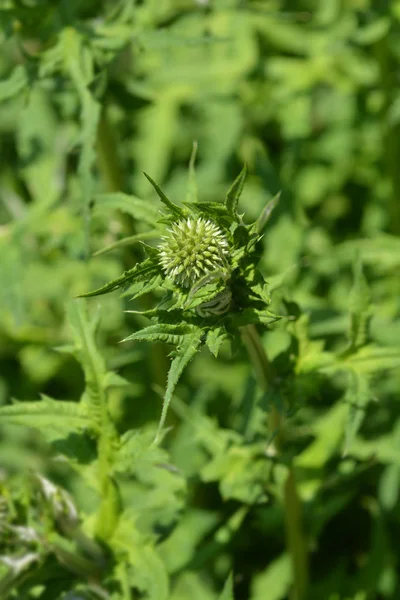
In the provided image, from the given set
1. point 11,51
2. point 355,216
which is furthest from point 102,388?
point 11,51

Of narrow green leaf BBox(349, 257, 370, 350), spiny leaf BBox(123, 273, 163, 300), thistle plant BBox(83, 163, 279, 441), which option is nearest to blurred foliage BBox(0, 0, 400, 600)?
narrow green leaf BBox(349, 257, 370, 350)

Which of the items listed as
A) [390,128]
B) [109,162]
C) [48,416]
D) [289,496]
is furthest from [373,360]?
[390,128]

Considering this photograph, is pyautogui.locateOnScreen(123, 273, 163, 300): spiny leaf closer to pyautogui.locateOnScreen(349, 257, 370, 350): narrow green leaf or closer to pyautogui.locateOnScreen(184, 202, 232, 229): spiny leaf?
pyautogui.locateOnScreen(184, 202, 232, 229): spiny leaf

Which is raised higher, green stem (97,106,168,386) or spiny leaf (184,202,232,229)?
spiny leaf (184,202,232,229)

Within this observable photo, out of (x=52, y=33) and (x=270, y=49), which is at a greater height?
(x=52, y=33)

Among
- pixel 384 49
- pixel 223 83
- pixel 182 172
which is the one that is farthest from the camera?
pixel 182 172

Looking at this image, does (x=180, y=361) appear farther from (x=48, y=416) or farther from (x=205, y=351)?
(x=205, y=351)

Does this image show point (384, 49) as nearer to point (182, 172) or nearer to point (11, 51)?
point (182, 172)
